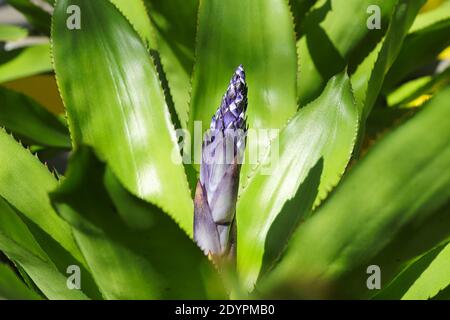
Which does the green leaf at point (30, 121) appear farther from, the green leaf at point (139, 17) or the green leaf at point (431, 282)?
the green leaf at point (431, 282)

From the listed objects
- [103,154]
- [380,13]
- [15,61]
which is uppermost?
[15,61]

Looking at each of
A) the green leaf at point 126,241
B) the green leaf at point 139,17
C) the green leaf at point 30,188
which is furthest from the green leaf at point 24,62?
the green leaf at point 126,241

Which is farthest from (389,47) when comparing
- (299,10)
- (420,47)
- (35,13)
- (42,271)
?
(35,13)

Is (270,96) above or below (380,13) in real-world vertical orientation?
below

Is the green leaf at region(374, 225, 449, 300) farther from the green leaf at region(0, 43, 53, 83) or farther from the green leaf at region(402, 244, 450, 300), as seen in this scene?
the green leaf at region(0, 43, 53, 83)

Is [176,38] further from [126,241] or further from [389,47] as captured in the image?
[126,241]

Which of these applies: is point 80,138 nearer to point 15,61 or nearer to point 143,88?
point 143,88
